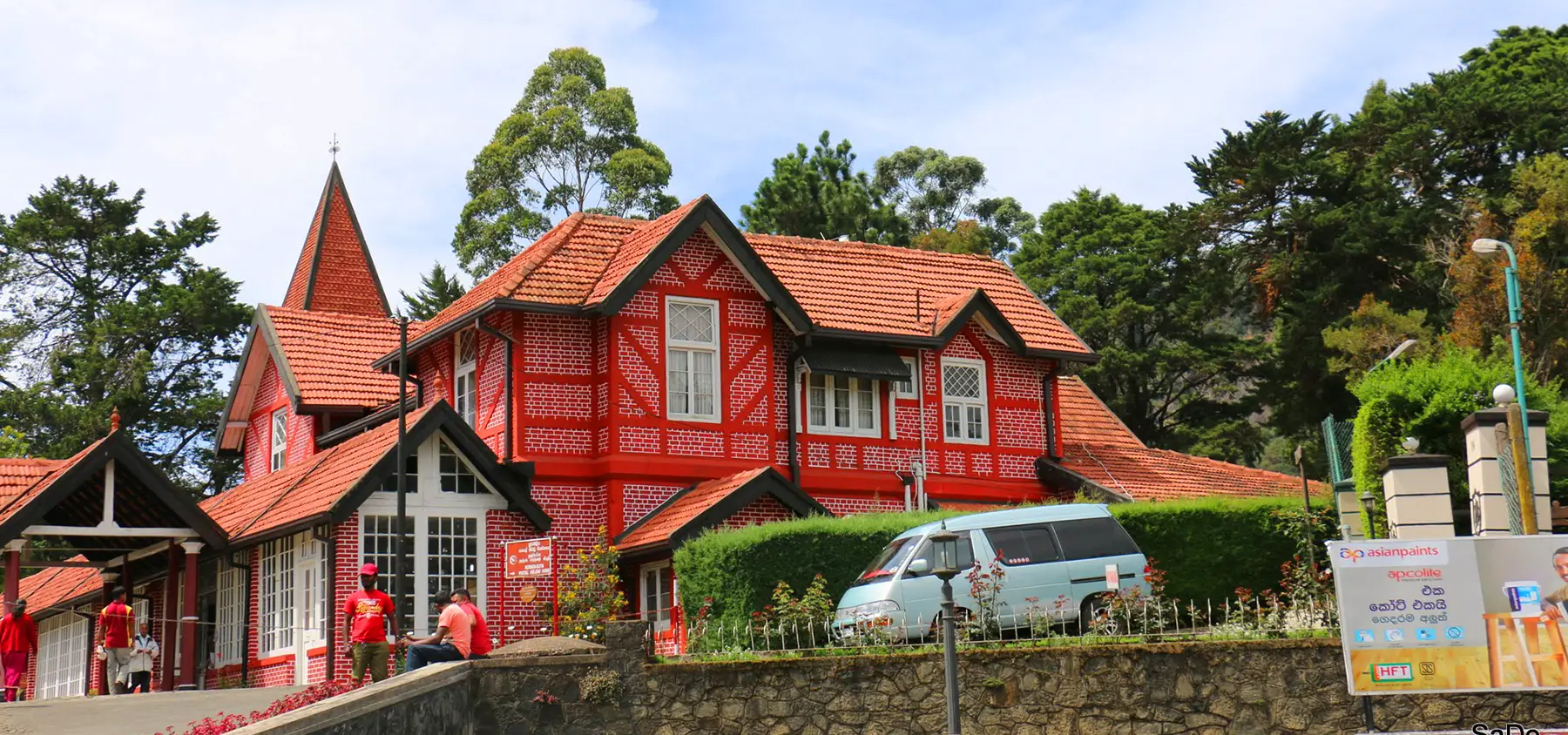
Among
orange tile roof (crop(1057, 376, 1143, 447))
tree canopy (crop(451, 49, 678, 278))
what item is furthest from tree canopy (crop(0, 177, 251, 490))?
orange tile roof (crop(1057, 376, 1143, 447))

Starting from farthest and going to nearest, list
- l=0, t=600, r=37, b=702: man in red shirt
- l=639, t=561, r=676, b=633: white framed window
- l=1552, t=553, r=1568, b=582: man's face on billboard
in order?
l=639, t=561, r=676, b=633: white framed window < l=0, t=600, r=37, b=702: man in red shirt < l=1552, t=553, r=1568, b=582: man's face on billboard

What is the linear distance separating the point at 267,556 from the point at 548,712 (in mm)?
11134

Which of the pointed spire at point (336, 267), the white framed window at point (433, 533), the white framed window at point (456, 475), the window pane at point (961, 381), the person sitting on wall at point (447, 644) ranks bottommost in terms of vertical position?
the person sitting on wall at point (447, 644)

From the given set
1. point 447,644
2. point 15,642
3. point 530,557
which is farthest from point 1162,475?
point 15,642

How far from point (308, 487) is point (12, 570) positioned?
4.70 meters

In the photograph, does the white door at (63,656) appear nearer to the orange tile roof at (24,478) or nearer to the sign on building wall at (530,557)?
the orange tile roof at (24,478)

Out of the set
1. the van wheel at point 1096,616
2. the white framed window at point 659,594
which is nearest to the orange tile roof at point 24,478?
the white framed window at point 659,594

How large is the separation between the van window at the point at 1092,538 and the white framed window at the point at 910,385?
9597mm

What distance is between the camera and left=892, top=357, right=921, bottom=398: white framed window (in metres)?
31.7

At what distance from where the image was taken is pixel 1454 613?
16.5 metres

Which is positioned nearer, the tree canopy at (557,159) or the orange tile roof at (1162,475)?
the orange tile roof at (1162,475)

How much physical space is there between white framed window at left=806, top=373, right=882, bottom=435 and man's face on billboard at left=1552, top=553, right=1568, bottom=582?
1552cm

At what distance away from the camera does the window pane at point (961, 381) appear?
32.5 m

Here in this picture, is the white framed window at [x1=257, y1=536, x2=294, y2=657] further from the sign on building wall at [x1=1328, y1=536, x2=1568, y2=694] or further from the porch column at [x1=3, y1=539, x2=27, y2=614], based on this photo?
the sign on building wall at [x1=1328, y1=536, x2=1568, y2=694]
